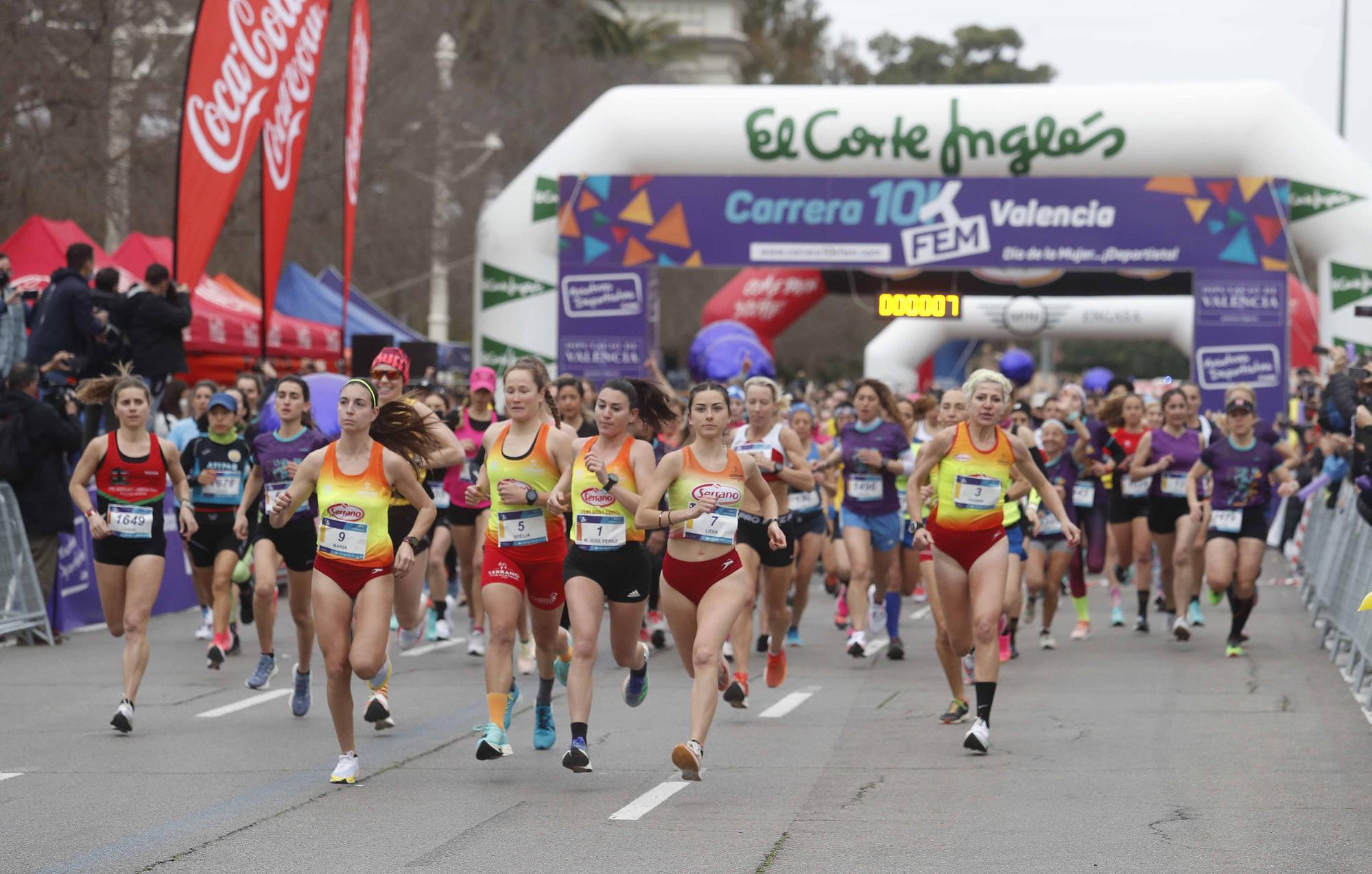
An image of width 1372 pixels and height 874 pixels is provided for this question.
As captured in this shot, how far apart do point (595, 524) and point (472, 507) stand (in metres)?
5.15

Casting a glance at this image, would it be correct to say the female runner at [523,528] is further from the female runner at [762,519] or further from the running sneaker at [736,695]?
the female runner at [762,519]

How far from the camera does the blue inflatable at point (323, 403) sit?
13375 mm

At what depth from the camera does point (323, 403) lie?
14.0 m

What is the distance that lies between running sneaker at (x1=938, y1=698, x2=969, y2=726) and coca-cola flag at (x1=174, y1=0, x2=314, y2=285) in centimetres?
800

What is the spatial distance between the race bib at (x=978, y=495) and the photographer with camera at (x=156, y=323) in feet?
24.9

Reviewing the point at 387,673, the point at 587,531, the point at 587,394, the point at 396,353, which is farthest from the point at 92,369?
the point at 587,531

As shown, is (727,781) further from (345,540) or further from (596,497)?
(345,540)

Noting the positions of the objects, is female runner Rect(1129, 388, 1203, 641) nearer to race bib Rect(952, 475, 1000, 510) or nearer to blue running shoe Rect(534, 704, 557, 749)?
race bib Rect(952, 475, 1000, 510)

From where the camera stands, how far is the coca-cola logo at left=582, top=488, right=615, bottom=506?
8.80m

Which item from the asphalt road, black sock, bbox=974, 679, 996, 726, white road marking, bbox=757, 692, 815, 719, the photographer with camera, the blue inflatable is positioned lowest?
white road marking, bbox=757, 692, 815, 719

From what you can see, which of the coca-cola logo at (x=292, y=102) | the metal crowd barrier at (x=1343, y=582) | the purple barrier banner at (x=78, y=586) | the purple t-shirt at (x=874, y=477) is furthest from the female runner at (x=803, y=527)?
the coca-cola logo at (x=292, y=102)

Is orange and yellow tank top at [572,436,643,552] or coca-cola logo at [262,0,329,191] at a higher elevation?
coca-cola logo at [262,0,329,191]

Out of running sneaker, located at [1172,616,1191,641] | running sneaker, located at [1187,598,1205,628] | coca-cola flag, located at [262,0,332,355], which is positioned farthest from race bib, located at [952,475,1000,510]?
coca-cola flag, located at [262,0,332,355]

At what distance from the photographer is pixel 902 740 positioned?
9.90m
